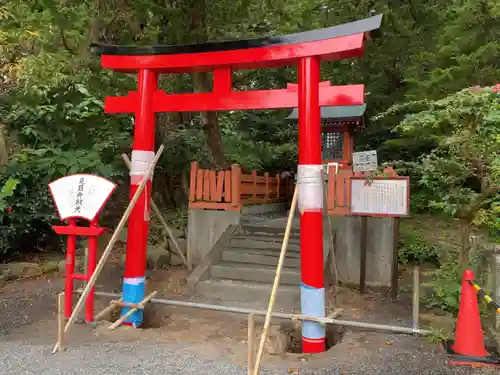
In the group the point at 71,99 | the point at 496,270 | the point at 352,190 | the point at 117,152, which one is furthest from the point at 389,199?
the point at 71,99

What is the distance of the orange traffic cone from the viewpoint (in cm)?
439

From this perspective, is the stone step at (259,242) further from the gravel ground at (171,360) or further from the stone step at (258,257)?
the gravel ground at (171,360)

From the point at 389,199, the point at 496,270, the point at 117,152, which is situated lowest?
the point at 496,270

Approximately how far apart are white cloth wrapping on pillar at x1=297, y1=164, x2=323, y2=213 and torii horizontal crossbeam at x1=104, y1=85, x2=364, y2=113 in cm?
88

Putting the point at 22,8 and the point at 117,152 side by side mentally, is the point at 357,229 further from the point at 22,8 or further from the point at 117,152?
the point at 22,8

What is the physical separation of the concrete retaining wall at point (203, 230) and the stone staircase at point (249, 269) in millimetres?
289

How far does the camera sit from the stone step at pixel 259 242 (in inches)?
331

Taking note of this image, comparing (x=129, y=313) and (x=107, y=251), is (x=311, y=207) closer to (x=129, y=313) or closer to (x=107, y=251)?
(x=107, y=251)

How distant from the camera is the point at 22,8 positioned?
27.7ft

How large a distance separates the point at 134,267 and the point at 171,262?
3.35 meters

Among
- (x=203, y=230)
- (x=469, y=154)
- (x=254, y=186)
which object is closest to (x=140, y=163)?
(x=203, y=230)

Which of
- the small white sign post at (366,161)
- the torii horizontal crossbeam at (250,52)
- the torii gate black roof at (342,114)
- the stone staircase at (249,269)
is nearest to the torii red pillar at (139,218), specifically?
the torii horizontal crossbeam at (250,52)

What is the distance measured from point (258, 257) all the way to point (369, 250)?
203cm

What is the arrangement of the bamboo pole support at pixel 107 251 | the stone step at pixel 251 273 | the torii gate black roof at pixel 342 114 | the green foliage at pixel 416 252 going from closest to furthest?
the bamboo pole support at pixel 107 251, the stone step at pixel 251 273, the green foliage at pixel 416 252, the torii gate black roof at pixel 342 114
